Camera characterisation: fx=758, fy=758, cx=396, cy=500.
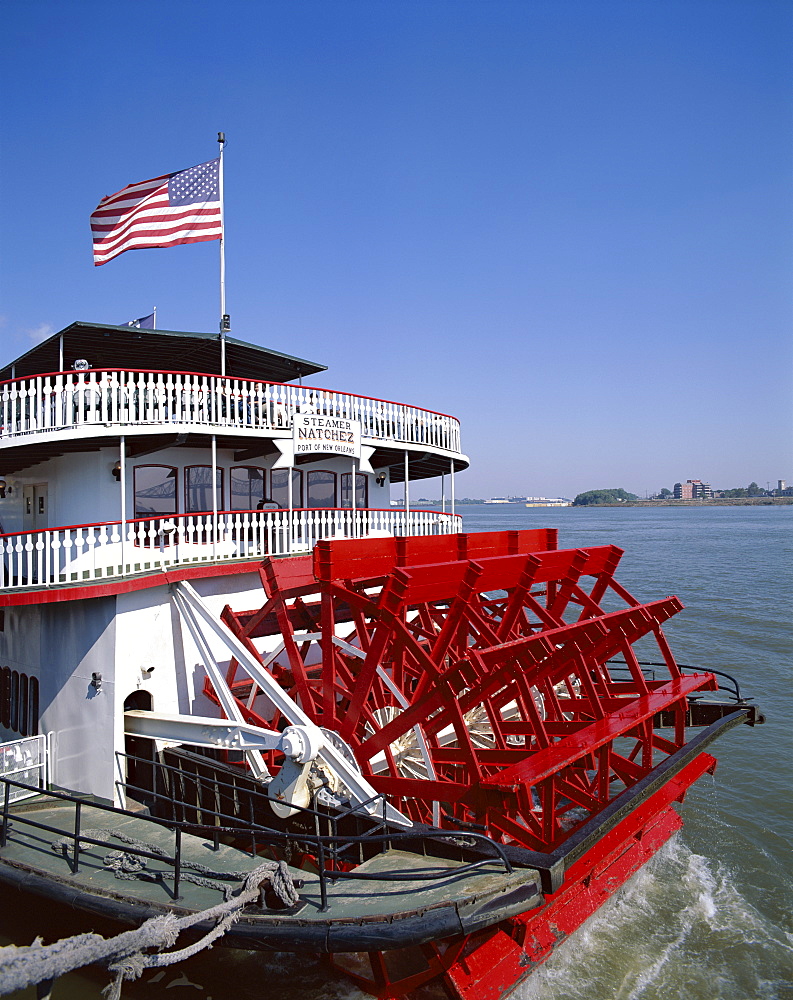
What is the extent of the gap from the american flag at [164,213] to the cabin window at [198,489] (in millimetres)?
2569

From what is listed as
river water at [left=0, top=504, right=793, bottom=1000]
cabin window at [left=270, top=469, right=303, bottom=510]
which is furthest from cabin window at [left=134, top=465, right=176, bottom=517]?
river water at [left=0, top=504, right=793, bottom=1000]

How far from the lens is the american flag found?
8492mm

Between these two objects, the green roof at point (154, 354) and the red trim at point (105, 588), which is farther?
the green roof at point (154, 354)

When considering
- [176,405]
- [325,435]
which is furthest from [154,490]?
[325,435]

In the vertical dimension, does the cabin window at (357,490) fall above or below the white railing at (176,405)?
below

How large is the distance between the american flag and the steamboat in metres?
1.01

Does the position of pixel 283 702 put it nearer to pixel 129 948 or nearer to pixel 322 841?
pixel 322 841

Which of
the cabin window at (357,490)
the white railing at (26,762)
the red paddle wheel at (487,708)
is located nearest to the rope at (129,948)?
the red paddle wheel at (487,708)

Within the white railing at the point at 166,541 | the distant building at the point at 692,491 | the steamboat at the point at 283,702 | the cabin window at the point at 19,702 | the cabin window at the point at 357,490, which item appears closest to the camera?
the steamboat at the point at 283,702

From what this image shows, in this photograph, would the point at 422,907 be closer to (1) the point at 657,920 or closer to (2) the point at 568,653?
(2) the point at 568,653

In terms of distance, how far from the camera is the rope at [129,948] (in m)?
3.83

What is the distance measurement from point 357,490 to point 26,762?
5154 millimetres

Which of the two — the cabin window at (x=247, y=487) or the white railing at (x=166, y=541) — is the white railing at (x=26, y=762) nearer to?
the white railing at (x=166, y=541)

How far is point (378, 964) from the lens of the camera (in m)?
5.27
